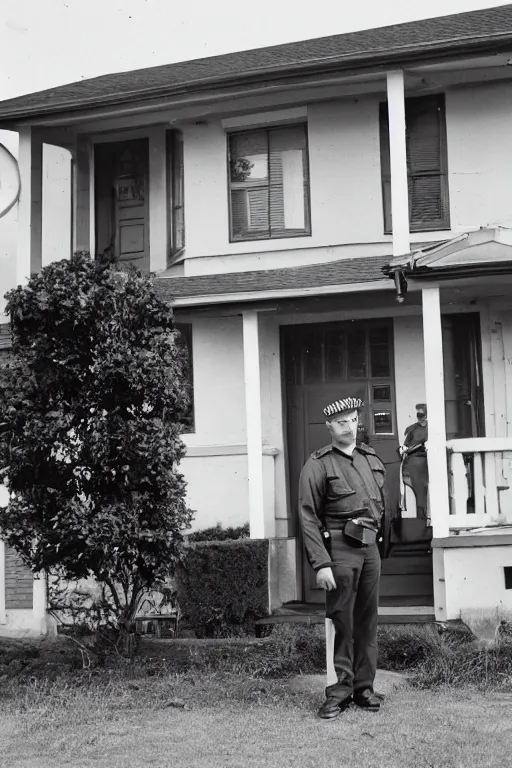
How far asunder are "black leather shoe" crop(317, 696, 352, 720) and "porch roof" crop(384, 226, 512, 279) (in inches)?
199

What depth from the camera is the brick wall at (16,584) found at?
13117 mm

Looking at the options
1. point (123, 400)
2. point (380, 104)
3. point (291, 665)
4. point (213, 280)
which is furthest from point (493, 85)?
point (291, 665)

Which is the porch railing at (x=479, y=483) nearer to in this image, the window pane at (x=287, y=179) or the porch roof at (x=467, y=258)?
the porch roof at (x=467, y=258)

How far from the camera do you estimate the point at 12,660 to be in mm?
9922

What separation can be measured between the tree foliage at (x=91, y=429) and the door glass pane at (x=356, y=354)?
14.5ft

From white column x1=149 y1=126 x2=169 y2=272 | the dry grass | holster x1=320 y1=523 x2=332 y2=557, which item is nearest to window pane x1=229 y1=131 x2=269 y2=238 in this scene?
white column x1=149 y1=126 x2=169 y2=272

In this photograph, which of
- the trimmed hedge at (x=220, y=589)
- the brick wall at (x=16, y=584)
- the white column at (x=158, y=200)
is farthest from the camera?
the white column at (x=158, y=200)

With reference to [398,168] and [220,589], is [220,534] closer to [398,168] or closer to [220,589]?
[220,589]

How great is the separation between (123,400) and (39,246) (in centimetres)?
536

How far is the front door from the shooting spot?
13.2 metres

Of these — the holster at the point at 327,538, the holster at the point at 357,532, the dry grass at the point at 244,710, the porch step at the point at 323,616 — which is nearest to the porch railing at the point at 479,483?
the porch step at the point at 323,616

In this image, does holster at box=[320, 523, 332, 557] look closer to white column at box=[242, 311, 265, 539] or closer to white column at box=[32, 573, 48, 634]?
white column at box=[242, 311, 265, 539]

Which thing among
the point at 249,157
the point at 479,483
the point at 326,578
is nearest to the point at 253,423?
the point at 479,483

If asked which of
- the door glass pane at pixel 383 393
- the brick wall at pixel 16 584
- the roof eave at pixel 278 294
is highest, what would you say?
the roof eave at pixel 278 294
